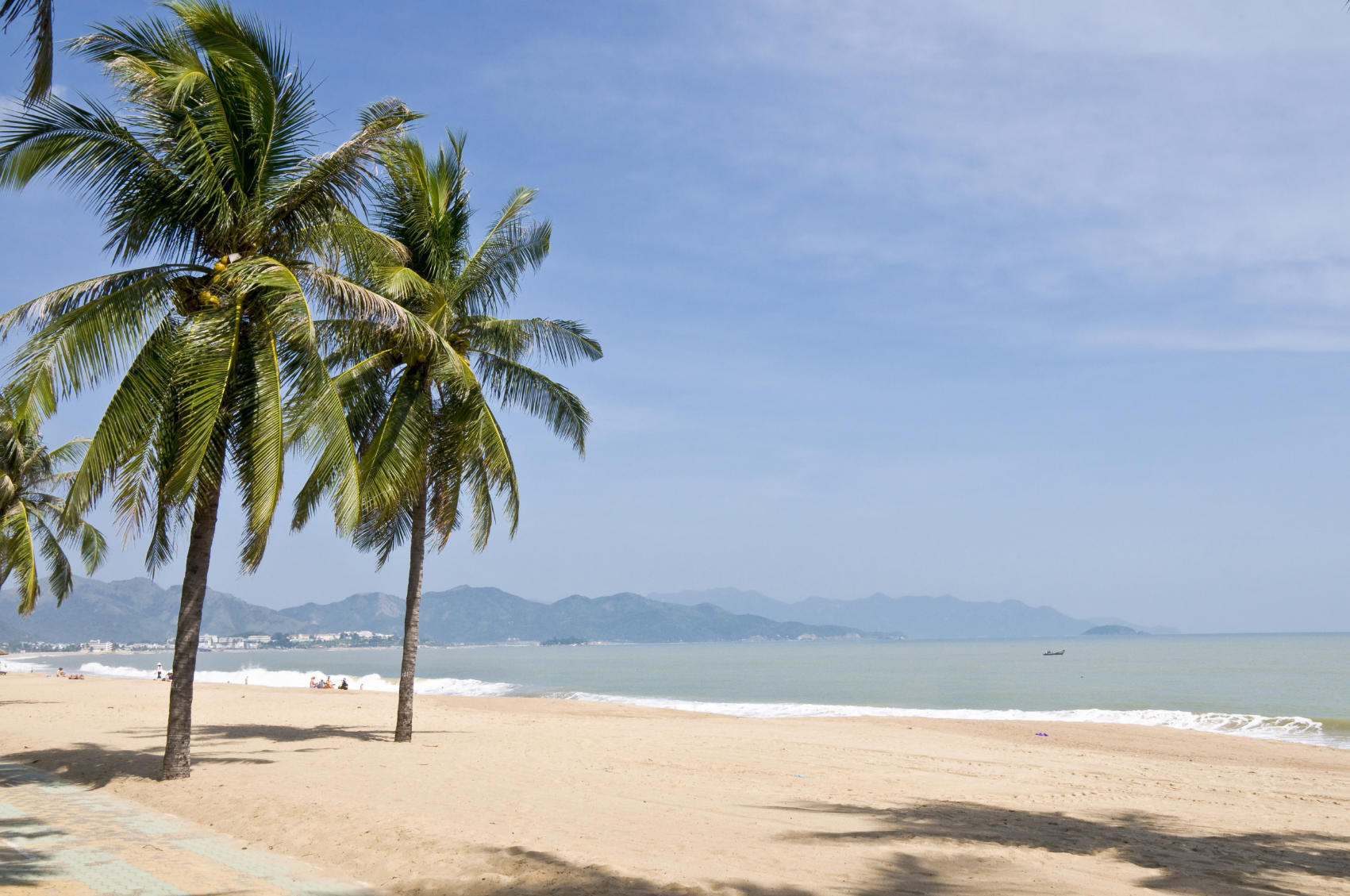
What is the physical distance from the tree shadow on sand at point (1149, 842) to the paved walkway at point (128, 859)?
12.7 feet

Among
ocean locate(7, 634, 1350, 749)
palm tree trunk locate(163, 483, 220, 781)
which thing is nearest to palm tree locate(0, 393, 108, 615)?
palm tree trunk locate(163, 483, 220, 781)

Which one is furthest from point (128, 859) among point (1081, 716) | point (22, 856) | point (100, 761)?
point (1081, 716)

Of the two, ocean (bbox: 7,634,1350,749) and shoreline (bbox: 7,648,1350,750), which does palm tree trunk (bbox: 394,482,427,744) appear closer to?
shoreline (bbox: 7,648,1350,750)

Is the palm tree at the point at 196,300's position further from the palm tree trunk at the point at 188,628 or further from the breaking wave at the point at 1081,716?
the breaking wave at the point at 1081,716

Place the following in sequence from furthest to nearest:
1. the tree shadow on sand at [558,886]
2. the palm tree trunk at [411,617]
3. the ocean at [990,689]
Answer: the ocean at [990,689] < the palm tree trunk at [411,617] < the tree shadow on sand at [558,886]

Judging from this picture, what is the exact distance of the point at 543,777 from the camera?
34.7 feet

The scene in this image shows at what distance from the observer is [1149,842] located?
8031 millimetres

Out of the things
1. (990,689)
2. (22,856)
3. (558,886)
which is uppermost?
(558,886)

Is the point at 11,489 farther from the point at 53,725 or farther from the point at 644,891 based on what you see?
the point at 644,891

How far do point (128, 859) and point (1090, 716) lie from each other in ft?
98.3

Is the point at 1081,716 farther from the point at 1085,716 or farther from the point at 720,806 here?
the point at 720,806

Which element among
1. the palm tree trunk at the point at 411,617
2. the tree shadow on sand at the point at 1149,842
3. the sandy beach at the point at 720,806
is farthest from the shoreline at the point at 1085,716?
the tree shadow on sand at the point at 1149,842

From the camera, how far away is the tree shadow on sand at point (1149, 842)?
6543mm

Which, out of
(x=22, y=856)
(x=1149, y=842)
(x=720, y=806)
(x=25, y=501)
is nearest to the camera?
(x=22, y=856)
